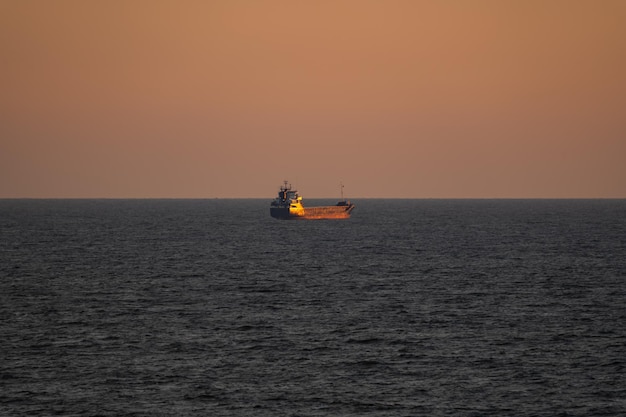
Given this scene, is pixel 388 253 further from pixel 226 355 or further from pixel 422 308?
pixel 226 355

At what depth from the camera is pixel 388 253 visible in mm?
136875

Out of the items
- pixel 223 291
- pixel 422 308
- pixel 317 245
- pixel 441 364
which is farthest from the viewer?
pixel 317 245

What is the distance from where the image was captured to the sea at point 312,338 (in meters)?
44.1

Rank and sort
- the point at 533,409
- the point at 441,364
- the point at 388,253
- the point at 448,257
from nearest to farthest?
the point at 533,409, the point at 441,364, the point at 448,257, the point at 388,253

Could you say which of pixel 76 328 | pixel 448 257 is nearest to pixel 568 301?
pixel 76 328

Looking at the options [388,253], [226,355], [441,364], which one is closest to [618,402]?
[441,364]

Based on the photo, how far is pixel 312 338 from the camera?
196 feet

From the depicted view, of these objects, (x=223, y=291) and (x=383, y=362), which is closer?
(x=383, y=362)

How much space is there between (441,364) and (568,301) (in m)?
30.3

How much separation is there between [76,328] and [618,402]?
36.2 meters

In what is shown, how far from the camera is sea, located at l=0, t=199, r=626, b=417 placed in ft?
145

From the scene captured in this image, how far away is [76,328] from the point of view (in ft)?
208

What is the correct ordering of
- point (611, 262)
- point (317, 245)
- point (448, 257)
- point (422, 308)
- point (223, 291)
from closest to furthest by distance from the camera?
point (422, 308)
point (223, 291)
point (611, 262)
point (448, 257)
point (317, 245)

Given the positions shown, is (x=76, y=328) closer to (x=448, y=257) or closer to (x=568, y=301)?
(x=568, y=301)
